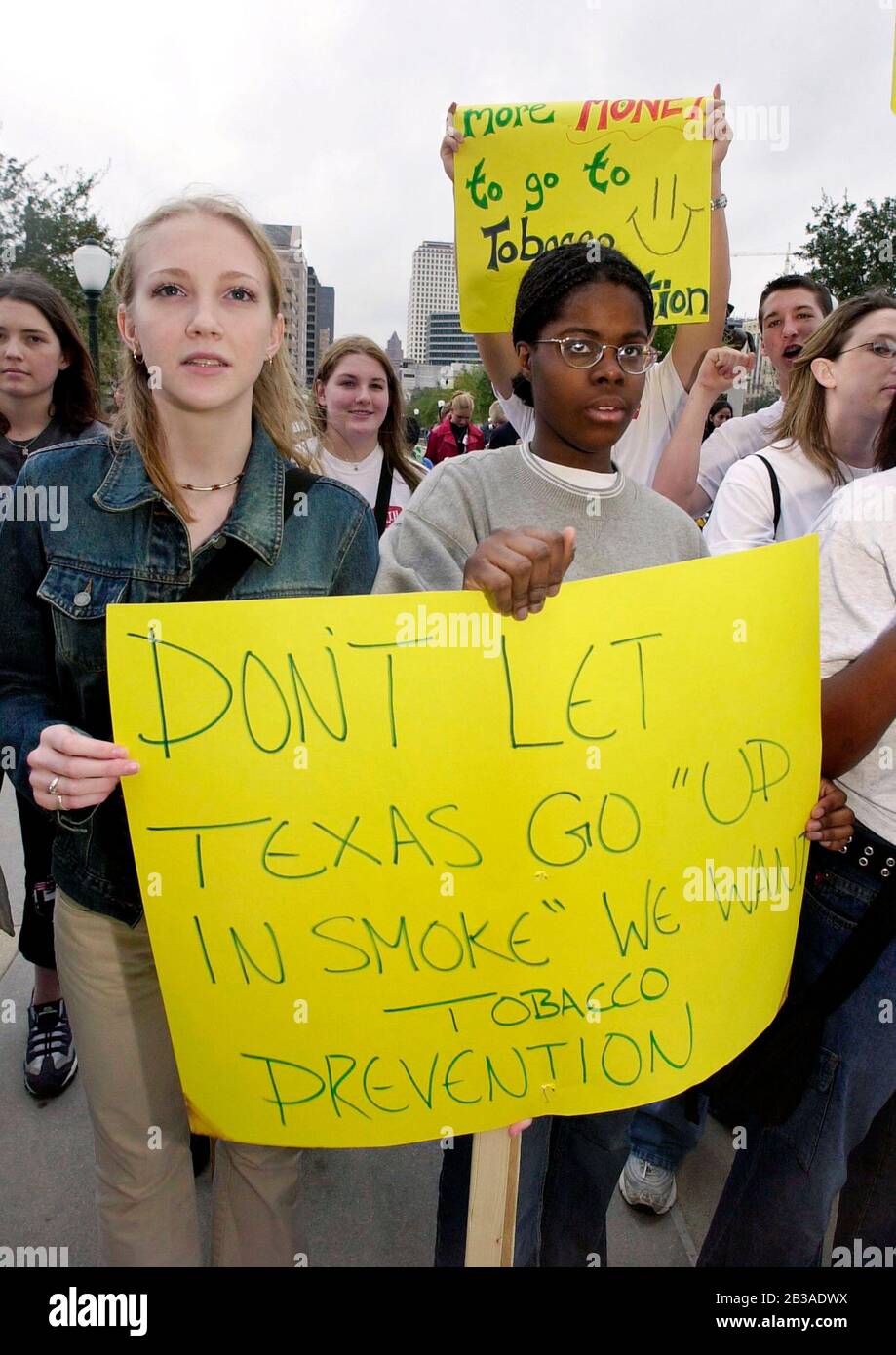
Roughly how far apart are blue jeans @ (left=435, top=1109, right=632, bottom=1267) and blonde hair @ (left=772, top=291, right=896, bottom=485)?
1.61 metres

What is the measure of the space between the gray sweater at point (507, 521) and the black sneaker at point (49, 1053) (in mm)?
1813

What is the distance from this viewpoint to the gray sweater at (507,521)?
54.2 inches

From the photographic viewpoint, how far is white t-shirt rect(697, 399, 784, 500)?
307cm

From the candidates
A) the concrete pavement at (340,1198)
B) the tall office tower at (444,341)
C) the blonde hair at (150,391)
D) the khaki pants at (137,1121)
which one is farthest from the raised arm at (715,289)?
the tall office tower at (444,341)

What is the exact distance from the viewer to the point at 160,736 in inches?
45.8

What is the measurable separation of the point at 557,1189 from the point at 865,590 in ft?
4.05

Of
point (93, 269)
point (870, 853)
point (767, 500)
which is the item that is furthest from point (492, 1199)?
point (93, 269)

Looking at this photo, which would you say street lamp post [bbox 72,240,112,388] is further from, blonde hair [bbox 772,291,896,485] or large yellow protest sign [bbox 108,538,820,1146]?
large yellow protest sign [bbox 108,538,820,1146]

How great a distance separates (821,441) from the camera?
2246 millimetres

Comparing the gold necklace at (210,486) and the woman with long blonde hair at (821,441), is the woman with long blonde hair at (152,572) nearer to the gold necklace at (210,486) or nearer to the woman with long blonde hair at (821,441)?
the gold necklace at (210,486)

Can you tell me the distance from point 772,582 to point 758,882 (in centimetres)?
45

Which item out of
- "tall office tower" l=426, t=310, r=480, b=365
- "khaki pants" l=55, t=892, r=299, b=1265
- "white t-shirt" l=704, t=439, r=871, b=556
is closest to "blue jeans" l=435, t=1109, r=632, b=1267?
"khaki pants" l=55, t=892, r=299, b=1265

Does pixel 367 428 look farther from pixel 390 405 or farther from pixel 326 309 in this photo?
pixel 326 309

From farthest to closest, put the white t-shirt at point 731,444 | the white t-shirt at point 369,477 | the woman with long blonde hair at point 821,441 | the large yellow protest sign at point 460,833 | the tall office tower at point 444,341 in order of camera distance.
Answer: the tall office tower at point 444,341, the white t-shirt at point 369,477, the white t-shirt at point 731,444, the woman with long blonde hair at point 821,441, the large yellow protest sign at point 460,833
